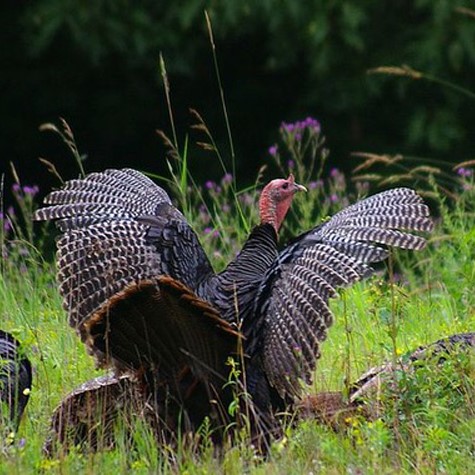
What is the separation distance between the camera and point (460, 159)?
12.2 metres

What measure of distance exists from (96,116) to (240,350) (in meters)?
8.87

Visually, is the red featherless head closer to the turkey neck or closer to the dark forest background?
the turkey neck

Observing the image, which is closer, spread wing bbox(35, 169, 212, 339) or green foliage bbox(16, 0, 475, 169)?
spread wing bbox(35, 169, 212, 339)

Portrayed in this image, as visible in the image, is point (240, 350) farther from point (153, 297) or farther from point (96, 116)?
point (96, 116)

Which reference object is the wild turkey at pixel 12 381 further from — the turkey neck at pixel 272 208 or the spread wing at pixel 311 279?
the turkey neck at pixel 272 208

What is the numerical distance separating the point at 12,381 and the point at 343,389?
46.2 inches

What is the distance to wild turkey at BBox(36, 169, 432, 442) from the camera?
16.2 ft

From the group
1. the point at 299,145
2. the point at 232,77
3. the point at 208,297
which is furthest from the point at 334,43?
the point at 208,297

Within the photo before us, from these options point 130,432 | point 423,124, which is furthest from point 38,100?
point 130,432

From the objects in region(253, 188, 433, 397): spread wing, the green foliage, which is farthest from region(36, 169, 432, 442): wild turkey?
the green foliage

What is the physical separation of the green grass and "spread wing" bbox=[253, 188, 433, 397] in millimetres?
147

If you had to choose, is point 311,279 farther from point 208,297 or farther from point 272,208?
point 272,208

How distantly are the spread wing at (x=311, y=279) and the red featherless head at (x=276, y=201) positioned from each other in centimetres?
66

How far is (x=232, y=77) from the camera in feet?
47.0
